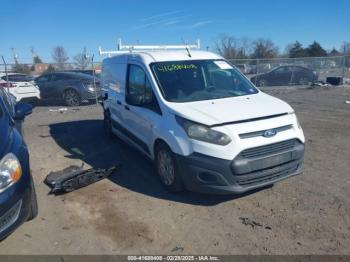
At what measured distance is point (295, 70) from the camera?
22.0 metres

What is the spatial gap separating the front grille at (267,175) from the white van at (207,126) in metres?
0.01

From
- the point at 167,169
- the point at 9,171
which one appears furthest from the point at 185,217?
the point at 9,171

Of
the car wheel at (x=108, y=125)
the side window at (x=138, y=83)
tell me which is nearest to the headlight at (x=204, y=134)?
the side window at (x=138, y=83)

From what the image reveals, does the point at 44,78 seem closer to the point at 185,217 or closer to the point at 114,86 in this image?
the point at 114,86

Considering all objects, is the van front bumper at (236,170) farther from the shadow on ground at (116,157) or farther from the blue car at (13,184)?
the blue car at (13,184)

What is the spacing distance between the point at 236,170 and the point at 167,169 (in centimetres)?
111

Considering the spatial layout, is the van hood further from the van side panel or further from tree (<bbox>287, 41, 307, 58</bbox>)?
tree (<bbox>287, 41, 307, 58</bbox>)

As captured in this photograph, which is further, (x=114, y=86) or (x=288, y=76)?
(x=288, y=76)

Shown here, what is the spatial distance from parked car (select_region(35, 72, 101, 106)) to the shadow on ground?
474 centimetres

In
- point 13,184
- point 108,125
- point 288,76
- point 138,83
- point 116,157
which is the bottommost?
point 116,157

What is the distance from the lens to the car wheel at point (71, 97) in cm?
1564

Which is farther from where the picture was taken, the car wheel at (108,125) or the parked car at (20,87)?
the parked car at (20,87)

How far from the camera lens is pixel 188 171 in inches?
180

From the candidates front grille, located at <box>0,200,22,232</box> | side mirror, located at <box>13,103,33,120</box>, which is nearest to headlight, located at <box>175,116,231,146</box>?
front grille, located at <box>0,200,22,232</box>
